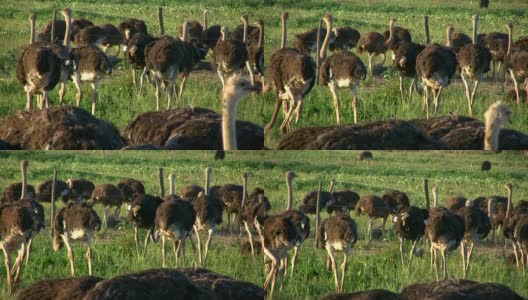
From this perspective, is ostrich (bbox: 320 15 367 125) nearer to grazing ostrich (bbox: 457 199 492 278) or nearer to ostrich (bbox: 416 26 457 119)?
ostrich (bbox: 416 26 457 119)

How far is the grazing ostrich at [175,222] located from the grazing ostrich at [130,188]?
22 cm

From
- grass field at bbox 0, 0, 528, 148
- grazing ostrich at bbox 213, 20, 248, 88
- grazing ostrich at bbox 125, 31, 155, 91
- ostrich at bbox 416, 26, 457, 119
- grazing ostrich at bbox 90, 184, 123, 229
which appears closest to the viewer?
grazing ostrich at bbox 90, 184, 123, 229

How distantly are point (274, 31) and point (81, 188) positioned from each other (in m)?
11.0

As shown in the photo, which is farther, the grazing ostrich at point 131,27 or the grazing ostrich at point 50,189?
the grazing ostrich at point 131,27

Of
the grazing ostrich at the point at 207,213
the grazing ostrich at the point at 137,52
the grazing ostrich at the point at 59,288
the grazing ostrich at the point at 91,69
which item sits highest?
the grazing ostrich at the point at 137,52

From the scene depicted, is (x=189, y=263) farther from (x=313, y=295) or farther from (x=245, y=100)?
(x=245, y=100)

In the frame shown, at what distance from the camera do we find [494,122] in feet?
42.0

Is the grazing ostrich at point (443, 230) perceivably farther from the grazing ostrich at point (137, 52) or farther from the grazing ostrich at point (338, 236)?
the grazing ostrich at point (137, 52)

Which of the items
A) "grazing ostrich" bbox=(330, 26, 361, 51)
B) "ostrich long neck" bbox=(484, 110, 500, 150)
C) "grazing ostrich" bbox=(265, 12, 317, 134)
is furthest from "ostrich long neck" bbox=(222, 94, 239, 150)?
"grazing ostrich" bbox=(330, 26, 361, 51)

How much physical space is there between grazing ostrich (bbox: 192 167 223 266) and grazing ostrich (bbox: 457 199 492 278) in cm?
192

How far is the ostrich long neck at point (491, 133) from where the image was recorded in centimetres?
1274

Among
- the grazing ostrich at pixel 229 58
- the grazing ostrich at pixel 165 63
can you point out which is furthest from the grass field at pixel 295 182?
the grazing ostrich at pixel 229 58

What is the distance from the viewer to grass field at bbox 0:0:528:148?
17000 millimetres

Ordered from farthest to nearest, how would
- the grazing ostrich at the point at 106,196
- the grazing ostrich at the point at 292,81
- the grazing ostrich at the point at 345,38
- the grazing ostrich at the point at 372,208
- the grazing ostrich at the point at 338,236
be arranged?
the grazing ostrich at the point at 345,38, the grazing ostrich at the point at 292,81, the grazing ostrich at the point at 372,208, the grazing ostrich at the point at 106,196, the grazing ostrich at the point at 338,236
